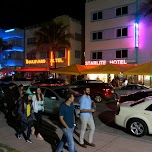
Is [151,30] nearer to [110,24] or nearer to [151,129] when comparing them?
[110,24]

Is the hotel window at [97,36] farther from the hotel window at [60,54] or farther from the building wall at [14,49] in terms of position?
the building wall at [14,49]

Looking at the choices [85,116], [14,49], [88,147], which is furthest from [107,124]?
[14,49]

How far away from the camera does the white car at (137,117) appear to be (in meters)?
8.50

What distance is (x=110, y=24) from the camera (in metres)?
31.3

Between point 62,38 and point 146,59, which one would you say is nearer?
point 146,59

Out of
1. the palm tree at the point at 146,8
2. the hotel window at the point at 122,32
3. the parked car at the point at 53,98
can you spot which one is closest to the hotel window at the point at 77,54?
the hotel window at the point at 122,32

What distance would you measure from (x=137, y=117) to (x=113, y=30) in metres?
Result: 23.5

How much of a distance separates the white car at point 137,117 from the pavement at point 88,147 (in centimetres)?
32

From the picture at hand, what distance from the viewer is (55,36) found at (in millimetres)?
36000

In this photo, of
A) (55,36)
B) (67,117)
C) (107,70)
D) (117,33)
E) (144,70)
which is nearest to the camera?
(67,117)

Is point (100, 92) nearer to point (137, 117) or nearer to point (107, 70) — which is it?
point (107, 70)

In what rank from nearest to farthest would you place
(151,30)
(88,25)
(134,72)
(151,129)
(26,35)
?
(151,129), (134,72), (151,30), (88,25), (26,35)

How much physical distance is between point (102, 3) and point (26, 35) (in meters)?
16.8

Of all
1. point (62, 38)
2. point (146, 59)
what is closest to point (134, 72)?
point (146, 59)
